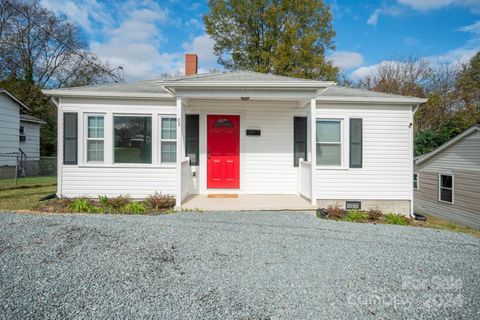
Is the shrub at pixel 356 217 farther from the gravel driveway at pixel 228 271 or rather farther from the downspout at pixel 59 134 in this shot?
the downspout at pixel 59 134

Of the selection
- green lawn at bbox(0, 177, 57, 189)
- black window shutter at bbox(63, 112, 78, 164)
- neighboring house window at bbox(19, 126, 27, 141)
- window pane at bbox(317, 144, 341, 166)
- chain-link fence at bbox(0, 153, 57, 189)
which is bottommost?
green lawn at bbox(0, 177, 57, 189)

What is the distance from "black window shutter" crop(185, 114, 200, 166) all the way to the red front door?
14.0 inches

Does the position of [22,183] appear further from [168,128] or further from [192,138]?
[192,138]

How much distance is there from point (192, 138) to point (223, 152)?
39.6 inches

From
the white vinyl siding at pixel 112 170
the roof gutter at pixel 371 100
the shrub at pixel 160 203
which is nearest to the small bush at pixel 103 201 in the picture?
the white vinyl siding at pixel 112 170

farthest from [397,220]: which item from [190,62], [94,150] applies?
[190,62]

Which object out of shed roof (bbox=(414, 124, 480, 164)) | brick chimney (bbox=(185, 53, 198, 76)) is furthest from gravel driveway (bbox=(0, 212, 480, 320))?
shed roof (bbox=(414, 124, 480, 164))

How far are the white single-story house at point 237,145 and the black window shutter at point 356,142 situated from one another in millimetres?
28

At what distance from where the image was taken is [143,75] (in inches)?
1119

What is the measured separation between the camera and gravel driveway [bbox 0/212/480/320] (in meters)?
2.30

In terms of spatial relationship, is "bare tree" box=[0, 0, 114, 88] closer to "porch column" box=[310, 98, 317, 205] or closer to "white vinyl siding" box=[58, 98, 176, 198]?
"white vinyl siding" box=[58, 98, 176, 198]

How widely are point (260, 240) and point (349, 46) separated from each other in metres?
19.5

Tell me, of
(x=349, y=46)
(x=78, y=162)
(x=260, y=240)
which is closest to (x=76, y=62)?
(x=78, y=162)

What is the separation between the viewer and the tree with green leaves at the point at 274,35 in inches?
685
